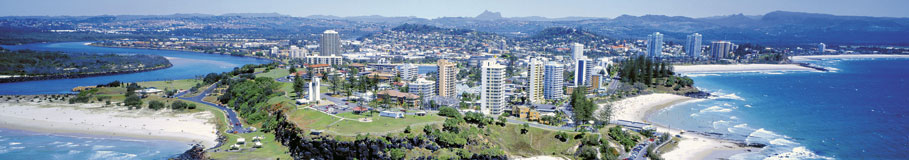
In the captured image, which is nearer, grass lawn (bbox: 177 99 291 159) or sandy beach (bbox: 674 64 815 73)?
grass lawn (bbox: 177 99 291 159)

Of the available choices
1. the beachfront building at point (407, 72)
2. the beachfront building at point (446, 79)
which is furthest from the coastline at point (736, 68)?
the beachfront building at point (446, 79)

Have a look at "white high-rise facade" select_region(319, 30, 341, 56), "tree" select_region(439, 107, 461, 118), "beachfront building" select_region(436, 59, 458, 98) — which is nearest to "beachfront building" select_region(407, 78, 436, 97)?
"beachfront building" select_region(436, 59, 458, 98)

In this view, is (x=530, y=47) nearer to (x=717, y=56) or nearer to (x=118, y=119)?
(x=717, y=56)

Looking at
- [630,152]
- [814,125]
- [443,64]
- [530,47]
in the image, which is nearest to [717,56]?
[530,47]

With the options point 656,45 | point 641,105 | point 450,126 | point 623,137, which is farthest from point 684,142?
point 656,45

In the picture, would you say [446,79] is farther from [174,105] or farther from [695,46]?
[695,46]

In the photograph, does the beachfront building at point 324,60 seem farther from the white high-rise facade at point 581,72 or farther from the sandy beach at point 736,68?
the sandy beach at point 736,68

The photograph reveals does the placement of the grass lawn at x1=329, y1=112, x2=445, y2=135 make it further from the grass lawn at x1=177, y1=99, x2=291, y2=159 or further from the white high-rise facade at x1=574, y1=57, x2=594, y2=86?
the white high-rise facade at x1=574, y1=57, x2=594, y2=86
